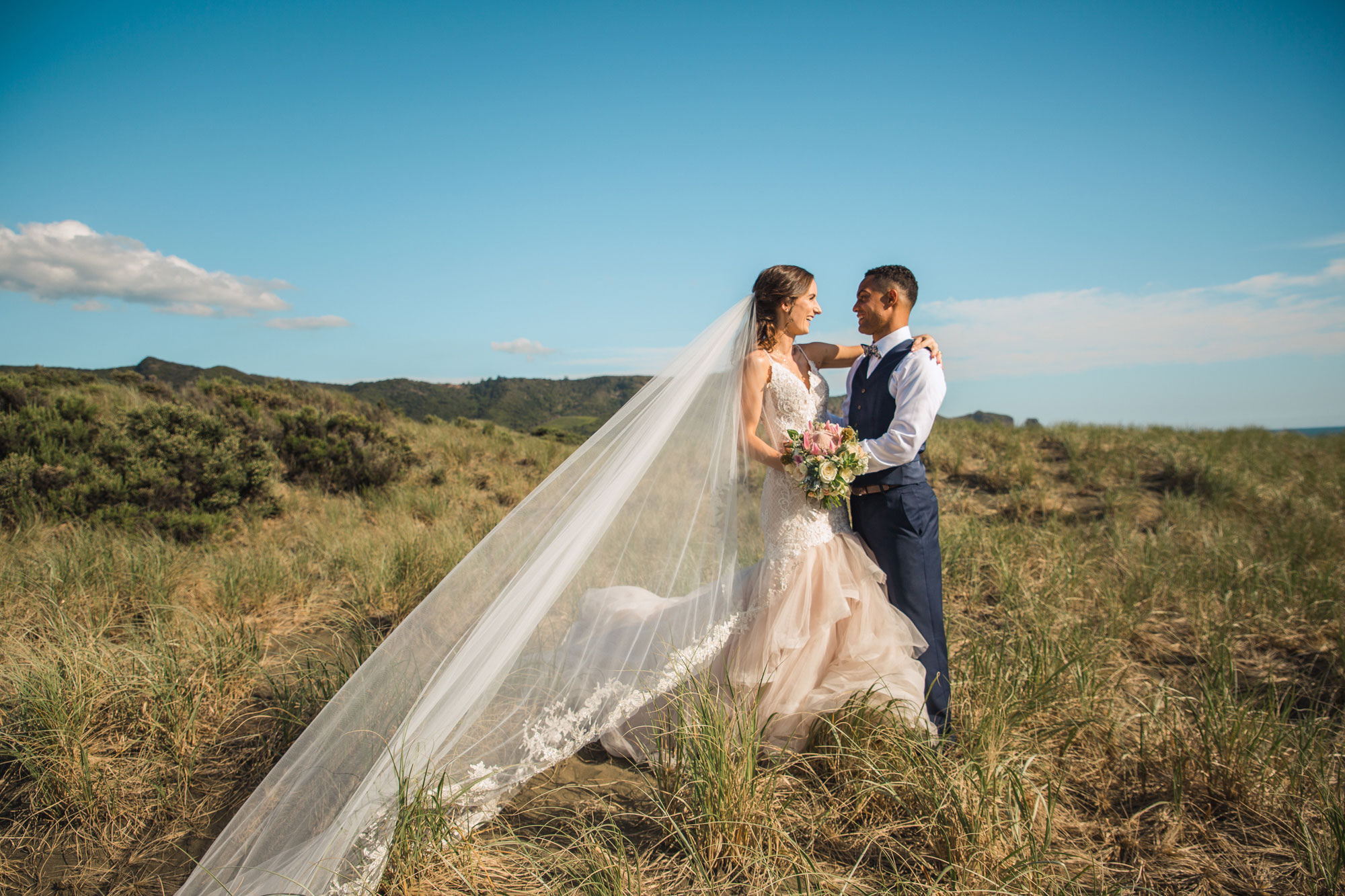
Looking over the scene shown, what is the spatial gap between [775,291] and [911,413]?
0.96 metres

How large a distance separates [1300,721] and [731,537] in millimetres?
3083

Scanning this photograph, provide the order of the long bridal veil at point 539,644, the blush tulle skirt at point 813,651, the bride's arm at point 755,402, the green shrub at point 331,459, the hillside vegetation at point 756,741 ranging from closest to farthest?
the long bridal veil at point 539,644, the hillside vegetation at point 756,741, the blush tulle skirt at point 813,651, the bride's arm at point 755,402, the green shrub at point 331,459

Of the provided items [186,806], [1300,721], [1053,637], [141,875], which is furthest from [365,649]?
[1300,721]

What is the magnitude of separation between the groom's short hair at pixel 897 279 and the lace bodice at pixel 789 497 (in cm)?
65

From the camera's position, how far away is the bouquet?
2.99 meters

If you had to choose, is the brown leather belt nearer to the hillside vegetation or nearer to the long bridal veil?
the long bridal veil

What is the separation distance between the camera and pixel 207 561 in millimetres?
5160

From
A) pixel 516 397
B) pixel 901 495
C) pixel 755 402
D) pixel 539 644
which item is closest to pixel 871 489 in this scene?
pixel 901 495

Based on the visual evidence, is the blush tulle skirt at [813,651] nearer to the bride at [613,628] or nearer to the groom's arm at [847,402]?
the bride at [613,628]

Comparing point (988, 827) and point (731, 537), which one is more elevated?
point (731, 537)

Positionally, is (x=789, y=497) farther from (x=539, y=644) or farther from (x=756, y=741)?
(x=539, y=644)

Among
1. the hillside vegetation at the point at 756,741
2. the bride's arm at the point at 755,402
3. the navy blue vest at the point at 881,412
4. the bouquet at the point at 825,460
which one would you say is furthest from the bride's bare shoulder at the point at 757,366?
the hillside vegetation at the point at 756,741

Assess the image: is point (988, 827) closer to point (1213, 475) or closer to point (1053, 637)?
point (1053, 637)

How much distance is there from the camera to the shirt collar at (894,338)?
127 inches
